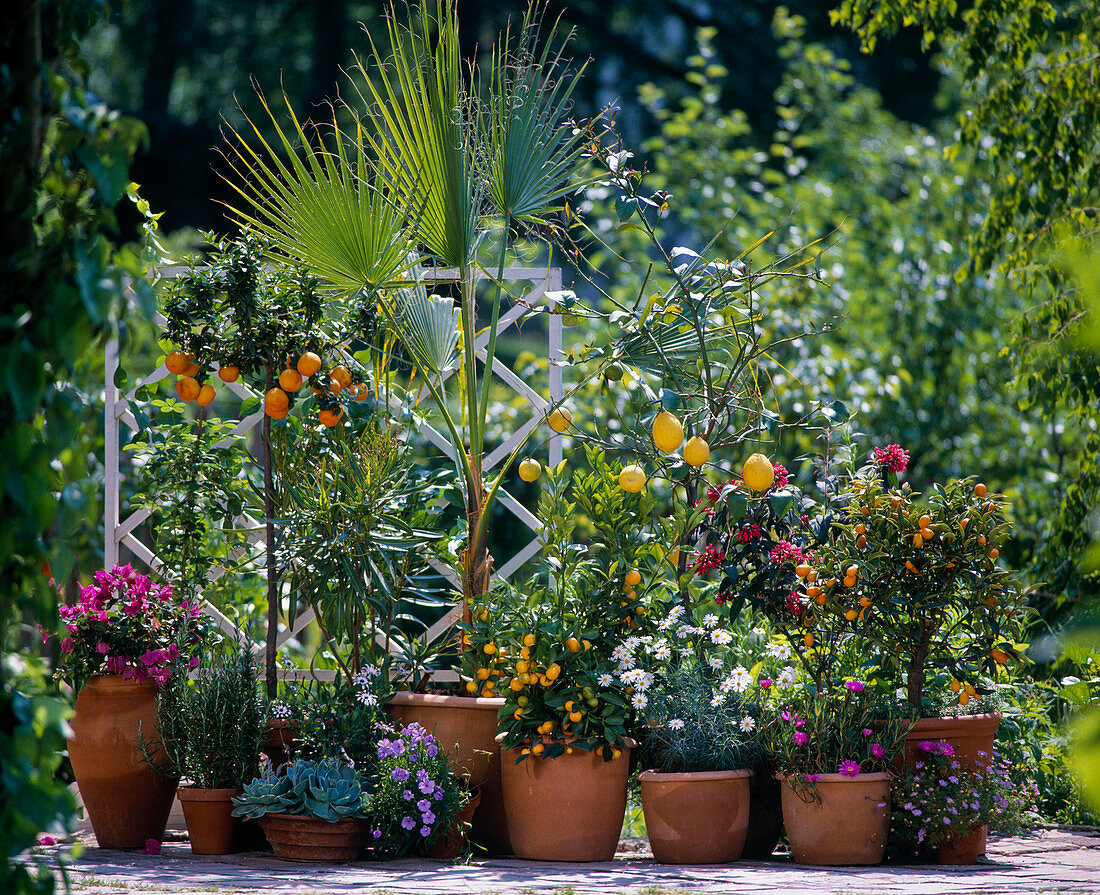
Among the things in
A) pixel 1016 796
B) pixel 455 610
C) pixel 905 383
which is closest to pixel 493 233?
pixel 455 610

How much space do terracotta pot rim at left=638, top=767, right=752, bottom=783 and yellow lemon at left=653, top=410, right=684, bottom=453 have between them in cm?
99

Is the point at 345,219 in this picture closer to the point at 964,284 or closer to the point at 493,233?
the point at 493,233

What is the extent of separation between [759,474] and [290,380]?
1.56m

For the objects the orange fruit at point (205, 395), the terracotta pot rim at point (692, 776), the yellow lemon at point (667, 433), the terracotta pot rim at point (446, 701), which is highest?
the orange fruit at point (205, 395)

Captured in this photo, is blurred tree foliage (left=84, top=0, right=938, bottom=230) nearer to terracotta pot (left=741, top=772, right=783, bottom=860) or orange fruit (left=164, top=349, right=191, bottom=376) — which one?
orange fruit (left=164, top=349, right=191, bottom=376)

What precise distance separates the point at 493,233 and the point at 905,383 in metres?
3.66

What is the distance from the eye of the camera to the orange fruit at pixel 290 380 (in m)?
3.51

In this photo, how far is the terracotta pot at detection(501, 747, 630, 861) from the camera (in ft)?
10.5

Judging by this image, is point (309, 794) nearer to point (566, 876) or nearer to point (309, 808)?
point (309, 808)

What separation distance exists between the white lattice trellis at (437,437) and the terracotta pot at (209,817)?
2.13 feet

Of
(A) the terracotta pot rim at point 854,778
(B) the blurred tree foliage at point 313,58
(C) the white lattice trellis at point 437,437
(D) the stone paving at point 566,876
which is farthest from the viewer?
(B) the blurred tree foliage at point 313,58

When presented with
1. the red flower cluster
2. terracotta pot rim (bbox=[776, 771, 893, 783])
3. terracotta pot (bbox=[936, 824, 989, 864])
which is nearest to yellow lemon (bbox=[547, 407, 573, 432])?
the red flower cluster

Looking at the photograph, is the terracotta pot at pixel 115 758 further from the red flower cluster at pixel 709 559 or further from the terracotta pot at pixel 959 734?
the terracotta pot at pixel 959 734

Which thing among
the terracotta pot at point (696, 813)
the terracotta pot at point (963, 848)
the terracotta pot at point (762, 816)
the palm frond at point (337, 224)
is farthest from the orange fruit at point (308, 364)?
the terracotta pot at point (963, 848)
